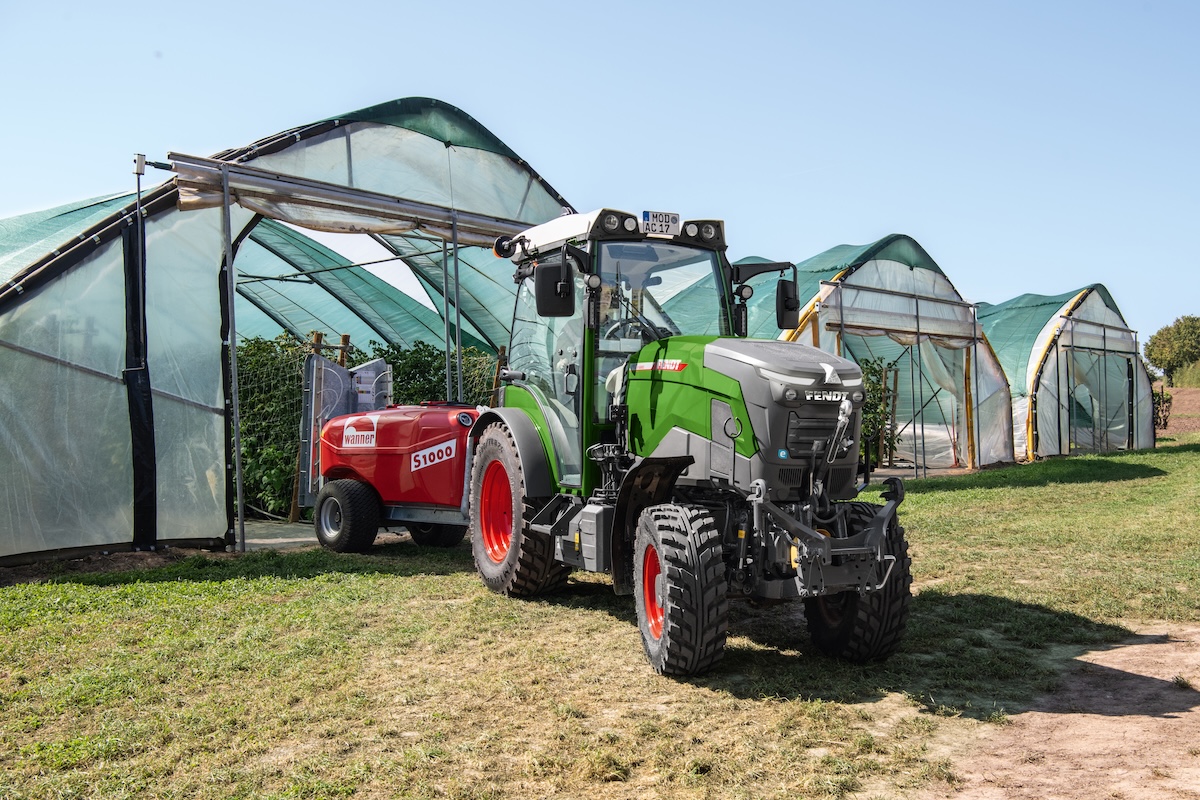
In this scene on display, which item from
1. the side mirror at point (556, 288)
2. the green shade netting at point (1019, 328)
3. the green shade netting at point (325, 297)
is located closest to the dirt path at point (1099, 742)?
the side mirror at point (556, 288)

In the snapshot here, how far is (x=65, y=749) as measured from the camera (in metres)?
4.19

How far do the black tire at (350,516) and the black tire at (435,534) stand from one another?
2.16 feet

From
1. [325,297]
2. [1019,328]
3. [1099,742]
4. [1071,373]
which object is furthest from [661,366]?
[1071,373]

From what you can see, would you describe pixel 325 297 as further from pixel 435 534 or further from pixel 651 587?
pixel 651 587

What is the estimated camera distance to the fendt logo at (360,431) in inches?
389

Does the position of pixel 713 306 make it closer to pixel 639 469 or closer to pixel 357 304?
pixel 639 469

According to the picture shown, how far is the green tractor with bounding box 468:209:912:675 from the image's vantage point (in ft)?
16.5

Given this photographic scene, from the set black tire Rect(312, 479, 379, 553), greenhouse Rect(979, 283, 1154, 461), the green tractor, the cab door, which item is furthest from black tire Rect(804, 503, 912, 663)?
greenhouse Rect(979, 283, 1154, 461)

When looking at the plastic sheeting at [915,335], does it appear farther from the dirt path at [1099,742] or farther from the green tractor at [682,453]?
the dirt path at [1099,742]

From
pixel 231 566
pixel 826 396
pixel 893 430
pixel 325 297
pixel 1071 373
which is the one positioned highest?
pixel 325 297

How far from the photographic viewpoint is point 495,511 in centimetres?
778

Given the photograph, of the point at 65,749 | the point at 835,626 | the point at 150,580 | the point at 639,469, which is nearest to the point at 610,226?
the point at 639,469

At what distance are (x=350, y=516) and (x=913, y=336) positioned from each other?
12470mm

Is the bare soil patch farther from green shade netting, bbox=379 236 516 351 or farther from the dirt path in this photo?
the dirt path
